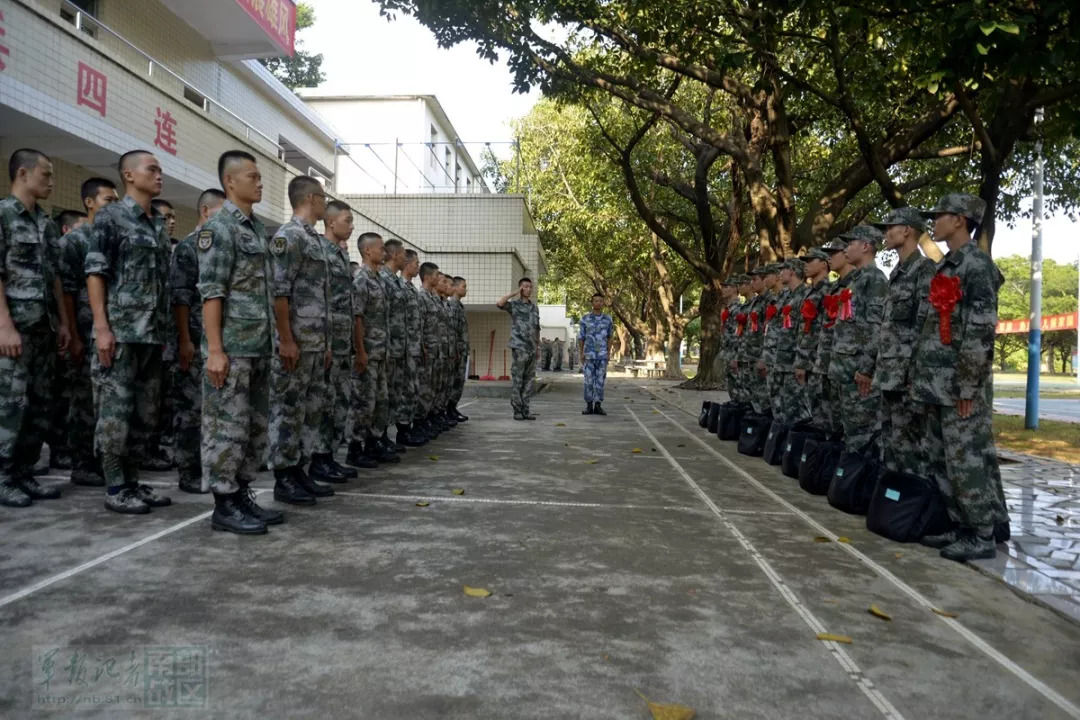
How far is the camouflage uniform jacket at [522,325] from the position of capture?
10594 mm

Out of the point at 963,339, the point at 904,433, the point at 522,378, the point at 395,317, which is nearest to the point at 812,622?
the point at 963,339

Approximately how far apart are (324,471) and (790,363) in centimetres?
428

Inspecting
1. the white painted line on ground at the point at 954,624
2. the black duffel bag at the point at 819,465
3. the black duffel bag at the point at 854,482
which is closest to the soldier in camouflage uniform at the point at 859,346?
the black duffel bag at the point at 819,465

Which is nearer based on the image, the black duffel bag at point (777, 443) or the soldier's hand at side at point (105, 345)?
the soldier's hand at side at point (105, 345)

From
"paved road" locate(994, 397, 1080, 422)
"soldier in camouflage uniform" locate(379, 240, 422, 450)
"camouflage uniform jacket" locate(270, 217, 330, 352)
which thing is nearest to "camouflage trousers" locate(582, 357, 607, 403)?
"soldier in camouflage uniform" locate(379, 240, 422, 450)

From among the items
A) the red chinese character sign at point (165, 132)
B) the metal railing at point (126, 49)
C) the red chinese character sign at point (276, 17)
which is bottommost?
the red chinese character sign at point (165, 132)

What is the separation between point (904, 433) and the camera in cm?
473

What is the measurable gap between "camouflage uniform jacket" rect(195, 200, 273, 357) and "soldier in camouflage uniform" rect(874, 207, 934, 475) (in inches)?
145

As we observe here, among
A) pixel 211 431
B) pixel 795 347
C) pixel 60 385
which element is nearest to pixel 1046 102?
pixel 795 347

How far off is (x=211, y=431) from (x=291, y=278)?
3.91 ft

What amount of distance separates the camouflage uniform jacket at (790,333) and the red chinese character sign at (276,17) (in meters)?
9.21

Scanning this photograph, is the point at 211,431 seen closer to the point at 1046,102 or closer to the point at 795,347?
the point at 795,347

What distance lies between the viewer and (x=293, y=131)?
57.6 feet

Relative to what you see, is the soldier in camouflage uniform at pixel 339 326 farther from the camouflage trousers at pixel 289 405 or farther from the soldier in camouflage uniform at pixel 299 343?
the camouflage trousers at pixel 289 405
